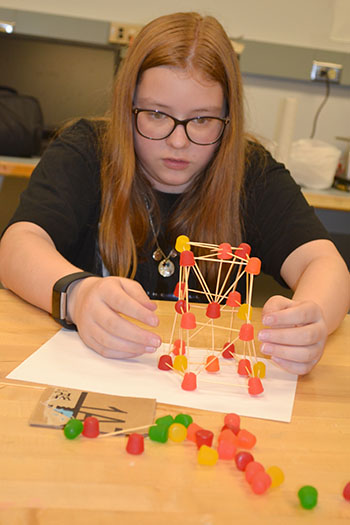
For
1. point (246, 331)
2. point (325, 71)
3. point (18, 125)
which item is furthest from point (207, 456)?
point (325, 71)

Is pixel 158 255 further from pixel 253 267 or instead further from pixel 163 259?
pixel 253 267

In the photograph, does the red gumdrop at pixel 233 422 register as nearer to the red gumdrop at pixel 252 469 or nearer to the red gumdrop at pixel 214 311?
the red gumdrop at pixel 252 469

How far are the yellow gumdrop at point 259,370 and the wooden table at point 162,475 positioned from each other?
3.7 inches

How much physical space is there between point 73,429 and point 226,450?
0.17 metres

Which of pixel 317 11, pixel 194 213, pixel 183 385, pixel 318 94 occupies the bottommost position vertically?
pixel 183 385

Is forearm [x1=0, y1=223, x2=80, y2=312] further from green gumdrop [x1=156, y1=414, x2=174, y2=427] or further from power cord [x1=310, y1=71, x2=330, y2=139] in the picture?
power cord [x1=310, y1=71, x2=330, y2=139]

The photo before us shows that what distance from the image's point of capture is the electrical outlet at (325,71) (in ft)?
9.37

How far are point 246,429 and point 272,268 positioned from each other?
69 cm

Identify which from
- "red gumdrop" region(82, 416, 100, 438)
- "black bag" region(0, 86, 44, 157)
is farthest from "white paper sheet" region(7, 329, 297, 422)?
"black bag" region(0, 86, 44, 157)

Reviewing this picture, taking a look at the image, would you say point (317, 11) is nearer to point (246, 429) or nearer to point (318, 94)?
point (318, 94)

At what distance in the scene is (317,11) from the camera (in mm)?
2814

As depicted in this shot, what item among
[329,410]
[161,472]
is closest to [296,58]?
[329,410]

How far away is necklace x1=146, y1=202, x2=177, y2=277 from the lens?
1334mm

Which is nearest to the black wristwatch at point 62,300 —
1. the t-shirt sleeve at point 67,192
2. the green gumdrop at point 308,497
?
the t-shirt sleeve at point 67,192
